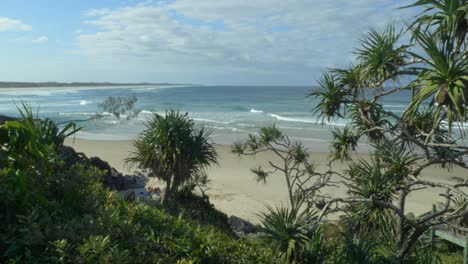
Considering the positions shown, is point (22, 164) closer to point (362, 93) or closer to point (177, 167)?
point (362, 93)

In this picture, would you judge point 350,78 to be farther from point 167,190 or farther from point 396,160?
point 167,190

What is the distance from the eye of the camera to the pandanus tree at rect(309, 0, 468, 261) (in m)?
4.09

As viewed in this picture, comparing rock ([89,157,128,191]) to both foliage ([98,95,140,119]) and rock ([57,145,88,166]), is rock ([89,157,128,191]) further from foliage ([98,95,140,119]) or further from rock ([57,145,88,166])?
foliage ([98,95,140,119])

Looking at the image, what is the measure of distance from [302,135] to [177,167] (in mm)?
24362

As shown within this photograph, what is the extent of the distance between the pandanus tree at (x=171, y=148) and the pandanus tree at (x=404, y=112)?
12.9 feet

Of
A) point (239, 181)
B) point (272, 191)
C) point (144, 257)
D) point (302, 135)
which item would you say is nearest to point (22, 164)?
point (144, 257)

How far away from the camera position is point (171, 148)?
9562mm

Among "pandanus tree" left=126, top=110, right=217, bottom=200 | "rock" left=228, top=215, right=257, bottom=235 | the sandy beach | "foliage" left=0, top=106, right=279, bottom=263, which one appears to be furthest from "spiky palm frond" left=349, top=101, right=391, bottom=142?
the sandy beach

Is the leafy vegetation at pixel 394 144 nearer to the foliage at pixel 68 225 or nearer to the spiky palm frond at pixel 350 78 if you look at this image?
the spiky palm frond at pixel 350 78

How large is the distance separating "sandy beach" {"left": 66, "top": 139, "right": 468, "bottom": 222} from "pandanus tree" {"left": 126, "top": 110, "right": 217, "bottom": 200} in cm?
309

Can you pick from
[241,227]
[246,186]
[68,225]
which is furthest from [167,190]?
[246,186]

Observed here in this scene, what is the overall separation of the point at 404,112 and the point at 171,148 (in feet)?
19.4

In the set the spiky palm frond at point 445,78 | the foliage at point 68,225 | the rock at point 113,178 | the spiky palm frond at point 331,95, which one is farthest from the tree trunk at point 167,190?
the spiky palm frond at point 445,78

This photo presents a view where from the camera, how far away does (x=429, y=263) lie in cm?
480
